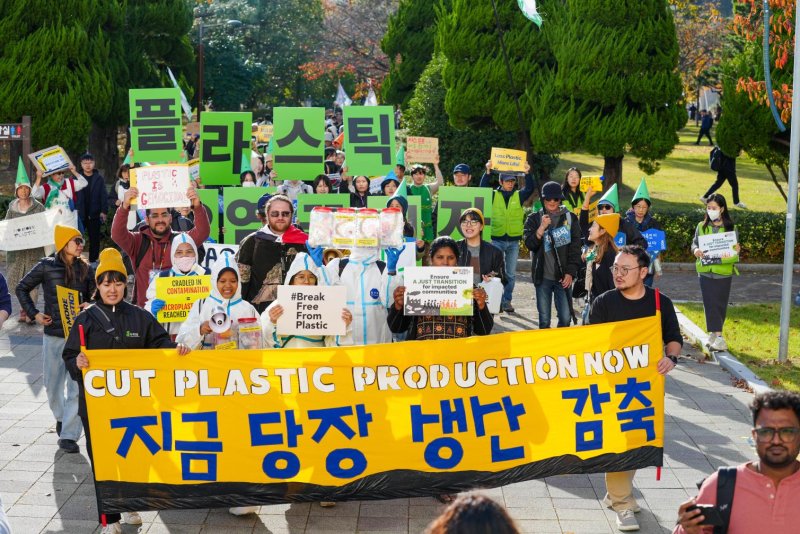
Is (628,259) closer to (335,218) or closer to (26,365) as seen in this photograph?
(335,218)

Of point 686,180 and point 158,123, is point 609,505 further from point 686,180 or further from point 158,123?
point 686,180

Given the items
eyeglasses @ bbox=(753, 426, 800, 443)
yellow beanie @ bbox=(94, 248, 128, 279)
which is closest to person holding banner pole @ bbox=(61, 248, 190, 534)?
yellow beanie @ bbox=(94, 248, 128, 279)

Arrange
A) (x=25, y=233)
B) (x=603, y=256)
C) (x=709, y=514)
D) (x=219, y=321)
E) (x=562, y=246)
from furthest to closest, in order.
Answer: (x=25, y=233), (x=562, y=246), (x=603, y=256), (x=219, y=321), (x=709, y=514)

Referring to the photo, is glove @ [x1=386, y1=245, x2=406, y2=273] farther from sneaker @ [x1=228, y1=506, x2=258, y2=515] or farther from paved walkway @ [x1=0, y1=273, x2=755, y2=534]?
sneaker @ [x1=228, y1=506, x2=258, y2=515]

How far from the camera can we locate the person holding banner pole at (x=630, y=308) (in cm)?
723

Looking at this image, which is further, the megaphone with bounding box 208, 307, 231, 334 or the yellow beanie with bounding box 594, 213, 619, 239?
the yellow beanie with bounding box 594, 213, 619, 239

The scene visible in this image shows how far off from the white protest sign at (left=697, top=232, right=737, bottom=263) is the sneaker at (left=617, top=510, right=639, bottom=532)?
526cm

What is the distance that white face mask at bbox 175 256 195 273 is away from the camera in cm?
849

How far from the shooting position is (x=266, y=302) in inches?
365

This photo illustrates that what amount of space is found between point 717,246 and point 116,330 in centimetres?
700

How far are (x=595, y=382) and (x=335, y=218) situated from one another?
2.53 meters

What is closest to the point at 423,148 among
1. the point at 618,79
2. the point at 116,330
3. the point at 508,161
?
the point at 508,161

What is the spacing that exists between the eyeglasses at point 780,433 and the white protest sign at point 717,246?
294 inches

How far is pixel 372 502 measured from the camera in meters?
7.66
